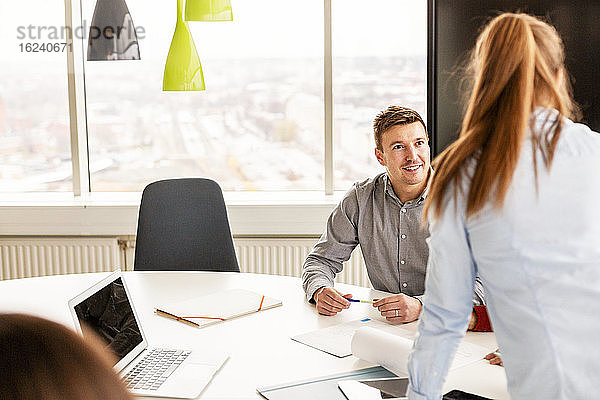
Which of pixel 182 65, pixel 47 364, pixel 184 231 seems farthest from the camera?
pixel 184 231

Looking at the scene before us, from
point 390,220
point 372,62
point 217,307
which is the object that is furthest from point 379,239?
point 372,62

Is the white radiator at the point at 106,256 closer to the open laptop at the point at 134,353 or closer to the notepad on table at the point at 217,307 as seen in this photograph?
the notepad on table at the point at 217,307

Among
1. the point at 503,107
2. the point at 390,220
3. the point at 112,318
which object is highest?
the point at 503,107

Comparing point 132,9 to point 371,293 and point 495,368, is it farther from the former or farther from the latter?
point 495,368

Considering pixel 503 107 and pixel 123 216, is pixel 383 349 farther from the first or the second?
pixel 123 216

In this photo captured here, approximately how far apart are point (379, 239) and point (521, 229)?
4.51ft

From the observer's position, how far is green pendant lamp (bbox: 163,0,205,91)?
3057 millimetres

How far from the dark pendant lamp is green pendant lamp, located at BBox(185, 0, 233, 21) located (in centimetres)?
43

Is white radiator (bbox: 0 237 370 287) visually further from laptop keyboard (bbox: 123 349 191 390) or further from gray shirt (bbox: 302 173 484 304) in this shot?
laptop keyboard (bbox: 123 349 191 390)

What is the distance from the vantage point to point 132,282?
279cm

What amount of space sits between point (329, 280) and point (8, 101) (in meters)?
2.48

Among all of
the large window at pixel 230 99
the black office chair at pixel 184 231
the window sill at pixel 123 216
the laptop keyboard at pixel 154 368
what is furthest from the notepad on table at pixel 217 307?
the large window at pixel 230 99

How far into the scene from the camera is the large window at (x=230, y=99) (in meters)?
4.12

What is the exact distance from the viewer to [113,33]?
3.13 meters
